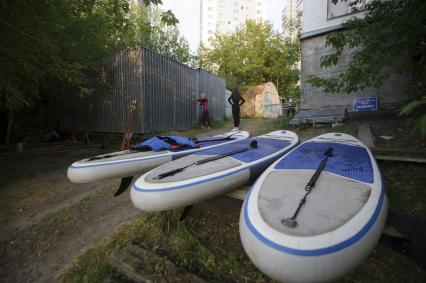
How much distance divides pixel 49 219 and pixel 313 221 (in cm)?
430

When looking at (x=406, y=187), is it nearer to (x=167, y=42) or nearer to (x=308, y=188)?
(x=308, y=188)

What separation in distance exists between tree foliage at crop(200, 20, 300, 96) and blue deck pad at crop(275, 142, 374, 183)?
977 inches

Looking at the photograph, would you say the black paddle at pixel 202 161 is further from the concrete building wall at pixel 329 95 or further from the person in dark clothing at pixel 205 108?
the person in dark clothing at pixel 205 108

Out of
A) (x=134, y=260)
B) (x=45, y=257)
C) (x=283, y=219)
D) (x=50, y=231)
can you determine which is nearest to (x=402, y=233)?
(x=283, y=219)

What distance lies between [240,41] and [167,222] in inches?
1196

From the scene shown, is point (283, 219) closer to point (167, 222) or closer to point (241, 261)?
point (241, 261)

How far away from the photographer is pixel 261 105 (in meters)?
18.9

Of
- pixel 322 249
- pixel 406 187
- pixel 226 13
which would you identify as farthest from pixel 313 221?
pixel 226 13

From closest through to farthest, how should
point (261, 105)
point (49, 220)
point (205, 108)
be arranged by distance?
point (49, 220) → point (205, 108) → point (261, 105)

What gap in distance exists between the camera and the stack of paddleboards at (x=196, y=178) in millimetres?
1977

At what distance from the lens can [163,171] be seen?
2426mm

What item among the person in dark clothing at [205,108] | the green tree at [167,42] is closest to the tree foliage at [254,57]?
the green tree at [167,42]

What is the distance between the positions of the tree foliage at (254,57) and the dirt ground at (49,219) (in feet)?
75.5

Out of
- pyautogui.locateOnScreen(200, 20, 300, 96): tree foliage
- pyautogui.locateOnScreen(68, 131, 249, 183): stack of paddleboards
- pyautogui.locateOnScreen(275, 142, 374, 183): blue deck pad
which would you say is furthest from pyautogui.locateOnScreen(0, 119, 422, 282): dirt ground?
pyautogui.locateOnScreen(200, 20, 300, 96): tree foliage
